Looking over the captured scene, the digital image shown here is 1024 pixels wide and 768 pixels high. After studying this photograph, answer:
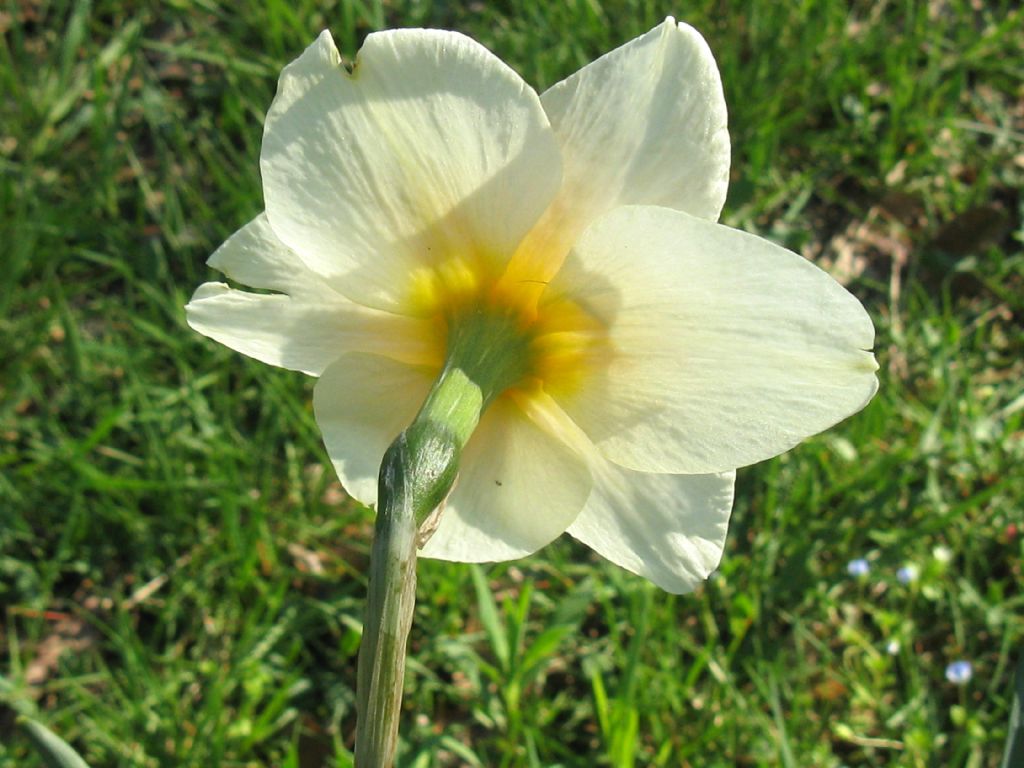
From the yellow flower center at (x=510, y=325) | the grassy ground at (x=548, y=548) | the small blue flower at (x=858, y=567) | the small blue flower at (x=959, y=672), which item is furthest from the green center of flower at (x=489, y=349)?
the small blue flower at (x=959, y=672)

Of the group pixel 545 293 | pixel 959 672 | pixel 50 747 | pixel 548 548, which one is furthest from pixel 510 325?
pixel 959 672

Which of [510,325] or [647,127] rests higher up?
[647,127]

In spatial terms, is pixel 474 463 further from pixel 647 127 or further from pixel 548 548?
pixel 548 548

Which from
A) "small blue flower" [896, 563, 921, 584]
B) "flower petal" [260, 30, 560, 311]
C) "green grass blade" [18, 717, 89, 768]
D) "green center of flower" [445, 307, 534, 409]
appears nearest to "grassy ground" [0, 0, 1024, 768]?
"small blue flower" [896, 563, 921, 584]

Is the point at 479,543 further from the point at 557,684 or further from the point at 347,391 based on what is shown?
the point at 557,684

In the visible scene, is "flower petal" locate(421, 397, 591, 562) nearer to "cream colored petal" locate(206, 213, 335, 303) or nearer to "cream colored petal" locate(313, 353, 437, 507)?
"cream colored petal" locate(313, 353, 437, 507)

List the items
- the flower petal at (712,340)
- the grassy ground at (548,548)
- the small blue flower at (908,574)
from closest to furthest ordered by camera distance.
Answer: the flower petal at (712,340) → the grassy ground at (548,548) → the small blue flower at (908,574)

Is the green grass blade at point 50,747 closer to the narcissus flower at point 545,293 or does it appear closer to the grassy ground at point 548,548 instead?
the narcissus flower at point 545,293
